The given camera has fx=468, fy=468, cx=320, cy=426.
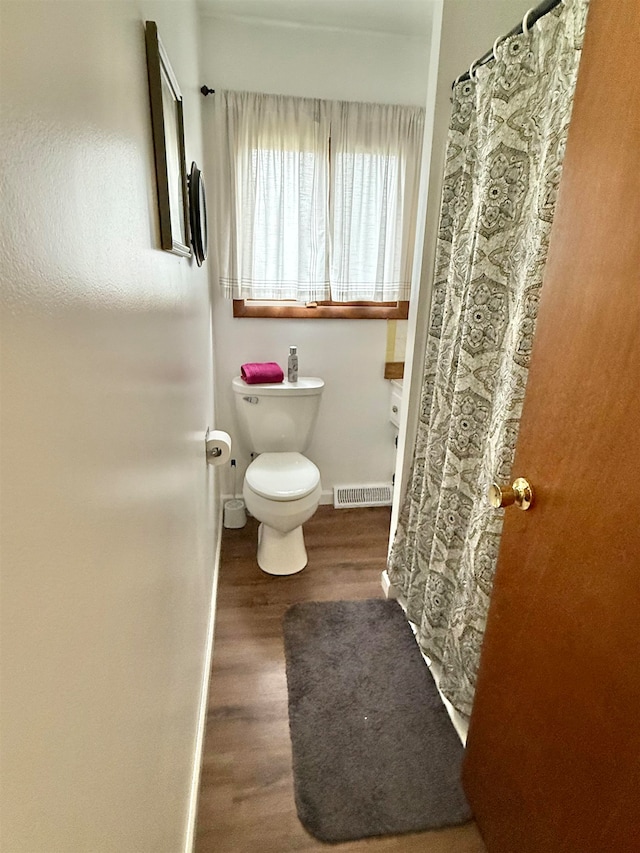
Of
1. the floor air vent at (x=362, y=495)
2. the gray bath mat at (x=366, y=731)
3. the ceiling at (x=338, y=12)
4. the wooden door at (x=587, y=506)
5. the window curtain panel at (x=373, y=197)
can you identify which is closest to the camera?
the wooden door at (x=587, y=506)

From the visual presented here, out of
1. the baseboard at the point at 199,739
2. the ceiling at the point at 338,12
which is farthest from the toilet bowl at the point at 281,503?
the ceiling at the point at 338,12

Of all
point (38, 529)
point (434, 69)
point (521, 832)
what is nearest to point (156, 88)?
point (38, 529)

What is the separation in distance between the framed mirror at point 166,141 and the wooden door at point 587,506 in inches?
28.6

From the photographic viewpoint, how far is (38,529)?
38 cm

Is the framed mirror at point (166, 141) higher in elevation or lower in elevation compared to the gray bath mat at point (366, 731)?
higher

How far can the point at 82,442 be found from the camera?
47 cm

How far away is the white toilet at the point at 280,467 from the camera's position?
80.6 inches

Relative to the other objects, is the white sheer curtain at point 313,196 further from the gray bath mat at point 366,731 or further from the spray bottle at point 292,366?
the gray bath mat at point 366,731

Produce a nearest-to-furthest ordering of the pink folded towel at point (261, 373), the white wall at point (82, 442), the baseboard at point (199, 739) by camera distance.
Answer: the white wall at point (82, 442) → the baseboard at point (199, 739) → the pink folded towel at point (261, 373)

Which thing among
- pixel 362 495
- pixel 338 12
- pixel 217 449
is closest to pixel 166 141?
pixel 217 449

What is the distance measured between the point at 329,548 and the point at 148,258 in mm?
1917

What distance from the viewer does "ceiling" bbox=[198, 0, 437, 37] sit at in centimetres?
188

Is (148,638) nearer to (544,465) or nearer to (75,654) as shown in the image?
(75,654)

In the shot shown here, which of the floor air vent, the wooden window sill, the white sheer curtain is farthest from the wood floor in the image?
the white sheer curtain
